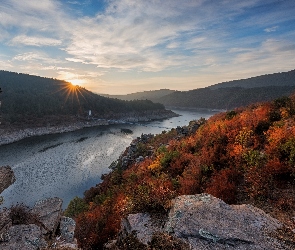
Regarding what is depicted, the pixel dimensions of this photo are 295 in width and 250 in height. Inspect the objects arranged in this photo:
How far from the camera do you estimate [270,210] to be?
9.79 metres

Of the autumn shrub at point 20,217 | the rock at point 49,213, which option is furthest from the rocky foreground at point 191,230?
the rock at point 49,213

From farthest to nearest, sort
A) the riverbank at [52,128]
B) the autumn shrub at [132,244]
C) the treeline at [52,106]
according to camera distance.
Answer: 1. the treeline at [52,106]
2. the riverbank at [52,128]
3. the autumn shrub at [132,244]

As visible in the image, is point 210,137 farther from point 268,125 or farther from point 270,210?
point 270,210

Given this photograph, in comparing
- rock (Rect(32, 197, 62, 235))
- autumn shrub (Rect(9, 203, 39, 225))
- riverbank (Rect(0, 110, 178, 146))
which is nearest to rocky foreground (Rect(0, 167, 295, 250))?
autumn shrub (Rect(9, 203, 39, 225))

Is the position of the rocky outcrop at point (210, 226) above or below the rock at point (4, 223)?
above

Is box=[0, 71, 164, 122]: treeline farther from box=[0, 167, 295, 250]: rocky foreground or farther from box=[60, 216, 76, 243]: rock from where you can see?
box=[0, 167, 295, 250]: rocky foreground

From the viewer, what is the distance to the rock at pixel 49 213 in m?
11.1

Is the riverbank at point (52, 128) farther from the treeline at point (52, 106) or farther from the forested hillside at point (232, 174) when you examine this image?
the forested hillside at point (232, 174)

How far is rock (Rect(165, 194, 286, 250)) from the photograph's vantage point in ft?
21.3

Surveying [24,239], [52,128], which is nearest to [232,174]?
[24,239]

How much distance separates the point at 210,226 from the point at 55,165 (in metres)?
43.1

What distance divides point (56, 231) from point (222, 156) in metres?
11.4

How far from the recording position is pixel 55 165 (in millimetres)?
45188

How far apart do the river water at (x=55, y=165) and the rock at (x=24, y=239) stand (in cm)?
2036
